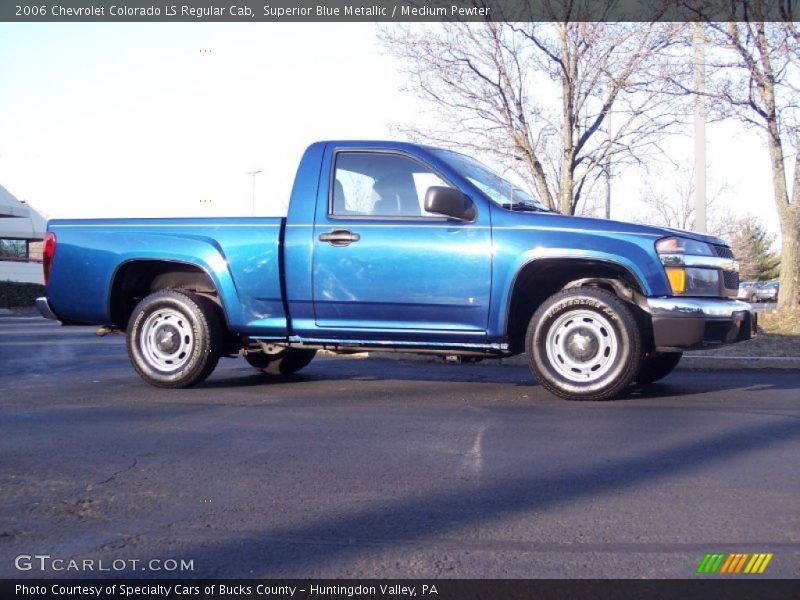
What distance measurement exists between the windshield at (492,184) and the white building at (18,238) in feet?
117

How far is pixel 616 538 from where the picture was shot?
135 inches

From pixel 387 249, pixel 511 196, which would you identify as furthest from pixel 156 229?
pixel 511 196

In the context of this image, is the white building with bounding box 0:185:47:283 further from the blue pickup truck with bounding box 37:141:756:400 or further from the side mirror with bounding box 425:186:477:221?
the side mirror with bounding box 425:186:477:221

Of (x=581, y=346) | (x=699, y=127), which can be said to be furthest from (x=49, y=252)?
(x=699, y=127)

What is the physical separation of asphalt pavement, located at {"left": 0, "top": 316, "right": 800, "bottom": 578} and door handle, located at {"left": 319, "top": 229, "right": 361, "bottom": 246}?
1218 mm

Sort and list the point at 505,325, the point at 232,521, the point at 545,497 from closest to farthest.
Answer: the point at 232,521
the point at 545,497
the point at 505,325

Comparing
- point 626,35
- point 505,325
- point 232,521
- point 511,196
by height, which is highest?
point 626,35

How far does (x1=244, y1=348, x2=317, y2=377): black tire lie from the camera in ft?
27.3

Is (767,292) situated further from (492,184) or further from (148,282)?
(148,282)

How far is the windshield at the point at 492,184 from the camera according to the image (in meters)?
6.87

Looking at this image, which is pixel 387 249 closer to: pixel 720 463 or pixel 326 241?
pixel 326 241

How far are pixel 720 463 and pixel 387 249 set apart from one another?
303 centimetres

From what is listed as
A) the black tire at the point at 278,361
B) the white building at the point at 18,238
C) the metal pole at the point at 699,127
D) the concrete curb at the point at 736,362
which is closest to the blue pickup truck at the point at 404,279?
the black tire at the point at 278,361

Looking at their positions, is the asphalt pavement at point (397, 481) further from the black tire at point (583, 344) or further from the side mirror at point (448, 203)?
the side mirror at point (448, 203)
